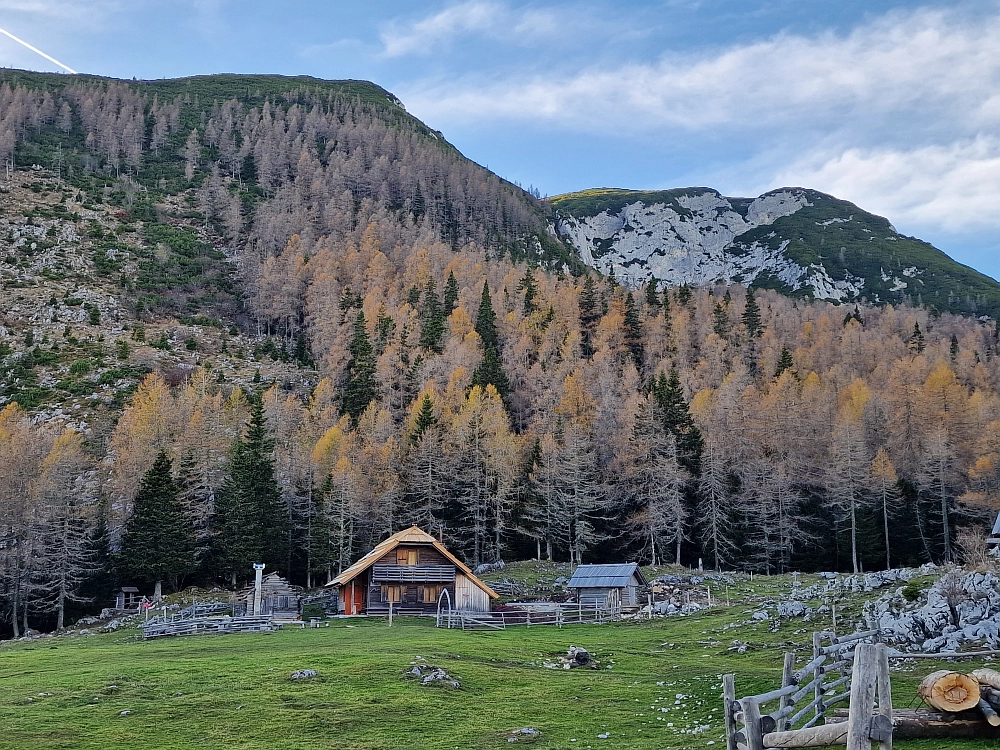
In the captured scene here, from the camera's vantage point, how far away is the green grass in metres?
22.1

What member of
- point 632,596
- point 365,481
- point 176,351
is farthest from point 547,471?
point 176,351

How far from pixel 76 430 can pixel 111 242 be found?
6675 centimetres

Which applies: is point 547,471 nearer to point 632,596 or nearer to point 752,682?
point 632,596

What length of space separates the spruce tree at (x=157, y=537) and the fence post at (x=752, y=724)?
199ft

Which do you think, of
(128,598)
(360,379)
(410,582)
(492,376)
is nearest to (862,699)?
(410,582)

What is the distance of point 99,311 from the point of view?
4855 inches

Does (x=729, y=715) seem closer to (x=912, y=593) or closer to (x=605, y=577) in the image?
(x=912, y=593)

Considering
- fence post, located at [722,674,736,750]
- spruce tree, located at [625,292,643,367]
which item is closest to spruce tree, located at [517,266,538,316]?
spruce tree, located at [625,292,643,367]

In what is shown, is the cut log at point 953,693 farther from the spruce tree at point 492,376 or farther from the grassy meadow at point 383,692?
the spruce tree at point 492,376

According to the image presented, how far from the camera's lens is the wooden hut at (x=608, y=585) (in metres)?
60.4

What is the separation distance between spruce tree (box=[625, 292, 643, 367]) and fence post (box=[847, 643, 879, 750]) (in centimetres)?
11583

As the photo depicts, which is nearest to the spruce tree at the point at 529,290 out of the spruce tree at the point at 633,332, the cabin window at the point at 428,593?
the spruce tree at the point at 633,332

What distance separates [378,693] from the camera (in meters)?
27.5

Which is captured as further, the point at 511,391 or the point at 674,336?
the point at 674,336
